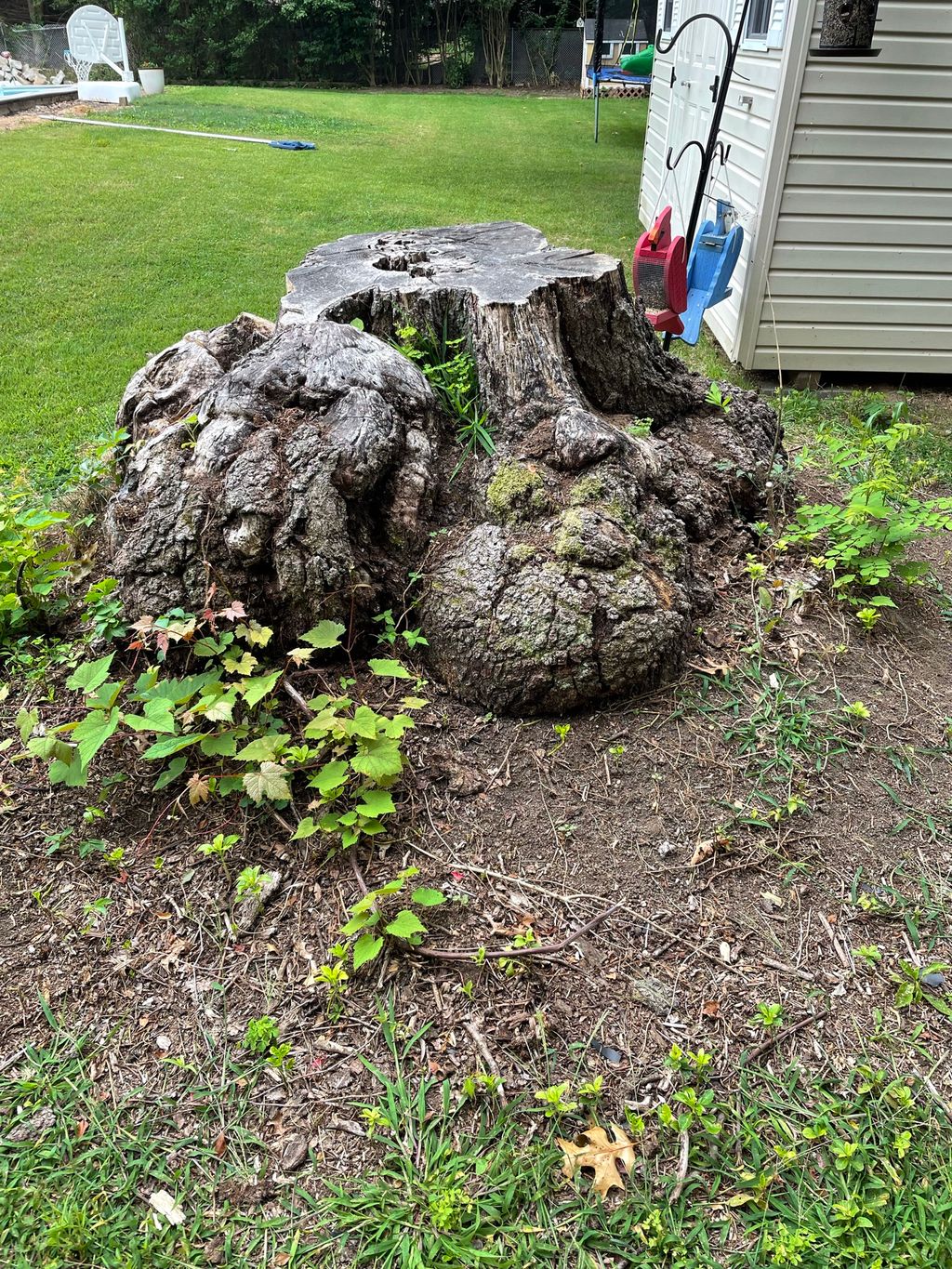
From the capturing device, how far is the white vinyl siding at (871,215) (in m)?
4.39

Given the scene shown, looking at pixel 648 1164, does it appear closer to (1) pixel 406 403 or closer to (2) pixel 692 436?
(1) pixel 406 403

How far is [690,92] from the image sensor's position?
6578 mm

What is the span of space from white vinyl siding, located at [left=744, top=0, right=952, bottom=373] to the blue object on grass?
423 millimetres

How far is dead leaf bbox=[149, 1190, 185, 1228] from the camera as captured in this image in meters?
1.46

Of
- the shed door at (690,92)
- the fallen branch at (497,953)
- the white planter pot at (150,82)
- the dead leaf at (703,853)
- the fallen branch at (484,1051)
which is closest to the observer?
the fallen branch at (484,1051)

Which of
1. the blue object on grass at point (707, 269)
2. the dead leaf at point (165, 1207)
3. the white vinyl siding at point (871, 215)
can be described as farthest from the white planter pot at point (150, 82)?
the dead leaf at point (165, 1207)

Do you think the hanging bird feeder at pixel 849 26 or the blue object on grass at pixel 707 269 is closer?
the hanging bird feeder at pixel 849 26

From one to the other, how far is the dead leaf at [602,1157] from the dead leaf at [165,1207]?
0.65 meters

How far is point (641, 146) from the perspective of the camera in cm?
1297

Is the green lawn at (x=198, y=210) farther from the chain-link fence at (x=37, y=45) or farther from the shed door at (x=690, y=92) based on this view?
the chain-link fence at (x=37, y=45)

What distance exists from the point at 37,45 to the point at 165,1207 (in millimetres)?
25222

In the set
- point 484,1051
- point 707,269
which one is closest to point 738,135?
point 707,269

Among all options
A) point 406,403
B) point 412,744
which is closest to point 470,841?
point 412,744

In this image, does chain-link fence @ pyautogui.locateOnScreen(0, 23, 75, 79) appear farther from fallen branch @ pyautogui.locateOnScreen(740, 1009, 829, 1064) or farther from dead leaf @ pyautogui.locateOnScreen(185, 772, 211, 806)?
fallen branch @ pyautogui.locateOnScreen(740, 1009, 829, 1064)
